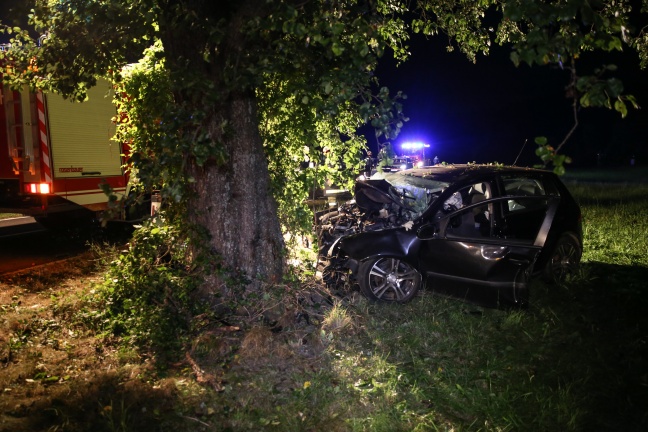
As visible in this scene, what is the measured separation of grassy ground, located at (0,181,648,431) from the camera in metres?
3.29

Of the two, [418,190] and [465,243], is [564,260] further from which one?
[418,190]

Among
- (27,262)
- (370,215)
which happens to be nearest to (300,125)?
(370,215)

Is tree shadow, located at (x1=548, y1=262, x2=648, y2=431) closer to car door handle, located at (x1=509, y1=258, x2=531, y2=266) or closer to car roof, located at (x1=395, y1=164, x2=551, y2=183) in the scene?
car door handle, located at (x1=509, y1=258, x2=531, y2=266)

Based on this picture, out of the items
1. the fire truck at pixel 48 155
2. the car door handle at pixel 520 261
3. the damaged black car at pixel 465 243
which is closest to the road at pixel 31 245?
the fire truck at pixel 48 155

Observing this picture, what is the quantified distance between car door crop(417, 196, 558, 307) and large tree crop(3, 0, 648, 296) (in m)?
1.43

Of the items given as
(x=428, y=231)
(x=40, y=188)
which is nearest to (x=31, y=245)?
(x=40, y=188)

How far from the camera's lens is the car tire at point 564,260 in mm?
5727

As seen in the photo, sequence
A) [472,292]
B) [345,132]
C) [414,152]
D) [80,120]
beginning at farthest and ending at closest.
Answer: [414,152] < [80,120] < [345,132] < [472,292]

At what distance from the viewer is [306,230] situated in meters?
5.51

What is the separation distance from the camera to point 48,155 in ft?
28.6

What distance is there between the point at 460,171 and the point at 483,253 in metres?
1.55

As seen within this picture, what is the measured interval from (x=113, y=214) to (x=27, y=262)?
4615 millimetres

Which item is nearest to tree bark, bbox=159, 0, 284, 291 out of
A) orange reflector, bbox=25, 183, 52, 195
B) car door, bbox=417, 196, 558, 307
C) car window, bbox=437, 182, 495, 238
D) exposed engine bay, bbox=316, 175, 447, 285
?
exposed engine bay, bbox=316, 175, 447, 285

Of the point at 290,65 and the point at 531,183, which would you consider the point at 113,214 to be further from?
the point at 531,183
